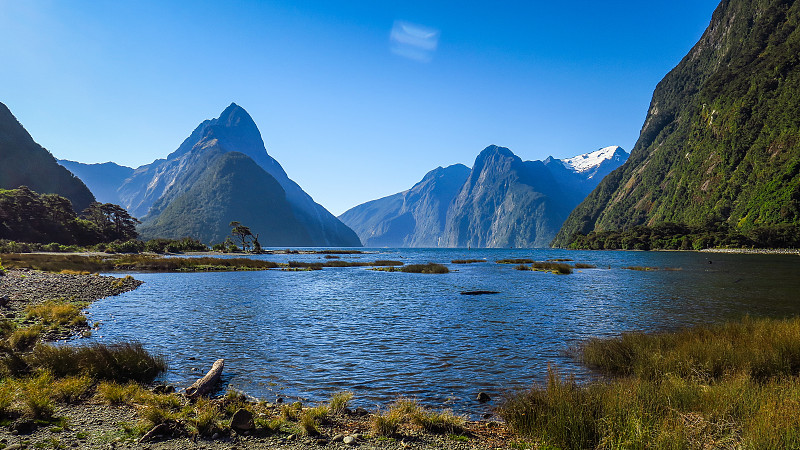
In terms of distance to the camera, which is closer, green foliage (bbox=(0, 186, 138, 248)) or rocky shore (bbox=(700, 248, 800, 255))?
green foliage (bbox=(0, 186, 138, 248))

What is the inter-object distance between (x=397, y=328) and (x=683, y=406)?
1686 cm

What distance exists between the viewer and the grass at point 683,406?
7195 millimetres

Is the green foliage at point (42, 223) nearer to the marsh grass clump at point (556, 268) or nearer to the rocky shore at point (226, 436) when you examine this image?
the rocky shore at point (226, 436)

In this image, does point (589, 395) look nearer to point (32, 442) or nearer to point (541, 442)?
point (541, 442)

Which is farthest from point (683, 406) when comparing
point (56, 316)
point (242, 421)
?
point (56, 316)

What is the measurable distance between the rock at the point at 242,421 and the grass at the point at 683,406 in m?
6.27

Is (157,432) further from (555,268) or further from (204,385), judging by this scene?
(555,268)

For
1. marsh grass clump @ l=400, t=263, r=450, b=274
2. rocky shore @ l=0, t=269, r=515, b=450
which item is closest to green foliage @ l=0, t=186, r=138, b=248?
marsh grass clump @ l=400, t=263, r=450, b=274

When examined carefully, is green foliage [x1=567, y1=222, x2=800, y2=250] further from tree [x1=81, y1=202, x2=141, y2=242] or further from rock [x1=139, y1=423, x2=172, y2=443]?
tree [x1=81, y1=202, x2=141, y2=242]

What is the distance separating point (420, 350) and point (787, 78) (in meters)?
225

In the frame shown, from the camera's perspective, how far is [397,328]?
80.1 ft

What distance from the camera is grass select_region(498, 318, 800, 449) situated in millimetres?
7195

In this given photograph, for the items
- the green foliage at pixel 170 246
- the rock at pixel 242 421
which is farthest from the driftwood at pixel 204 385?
the green foliage at pixel 170 246

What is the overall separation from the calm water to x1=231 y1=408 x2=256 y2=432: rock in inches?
142
